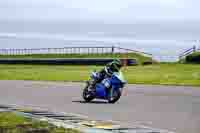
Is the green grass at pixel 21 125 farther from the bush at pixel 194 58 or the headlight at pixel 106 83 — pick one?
the bush at pixel 194 58

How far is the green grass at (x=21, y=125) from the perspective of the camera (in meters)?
12.8

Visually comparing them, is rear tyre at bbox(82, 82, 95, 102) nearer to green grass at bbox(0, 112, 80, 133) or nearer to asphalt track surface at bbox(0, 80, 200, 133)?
asphalt track surface at bbox(0, 80, 200, 133)

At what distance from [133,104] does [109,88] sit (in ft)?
2.92

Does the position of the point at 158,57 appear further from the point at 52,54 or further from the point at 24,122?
the point at 24,122

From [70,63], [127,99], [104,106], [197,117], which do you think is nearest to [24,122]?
[197,117]

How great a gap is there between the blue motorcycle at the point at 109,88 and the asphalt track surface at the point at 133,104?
25 centimetres

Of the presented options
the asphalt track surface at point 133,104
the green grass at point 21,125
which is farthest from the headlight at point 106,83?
the green grass at point 21,125

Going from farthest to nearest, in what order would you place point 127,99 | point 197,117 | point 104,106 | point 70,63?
point 70,63 < point 127,99 < point 104,106 < point 197,117

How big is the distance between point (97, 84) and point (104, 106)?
1.27 m

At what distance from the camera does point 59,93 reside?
25312 millimetres

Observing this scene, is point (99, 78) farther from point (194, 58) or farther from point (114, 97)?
point (194, 58)

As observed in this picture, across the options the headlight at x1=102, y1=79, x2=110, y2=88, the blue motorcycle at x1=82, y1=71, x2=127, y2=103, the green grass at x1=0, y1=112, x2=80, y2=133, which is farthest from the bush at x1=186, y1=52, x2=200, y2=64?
the green grass at x1=0, y1=112, x2=80, y2=133

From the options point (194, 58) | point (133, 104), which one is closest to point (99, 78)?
point (133, 104)

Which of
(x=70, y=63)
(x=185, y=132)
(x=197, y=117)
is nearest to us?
(x=185, y=132)
